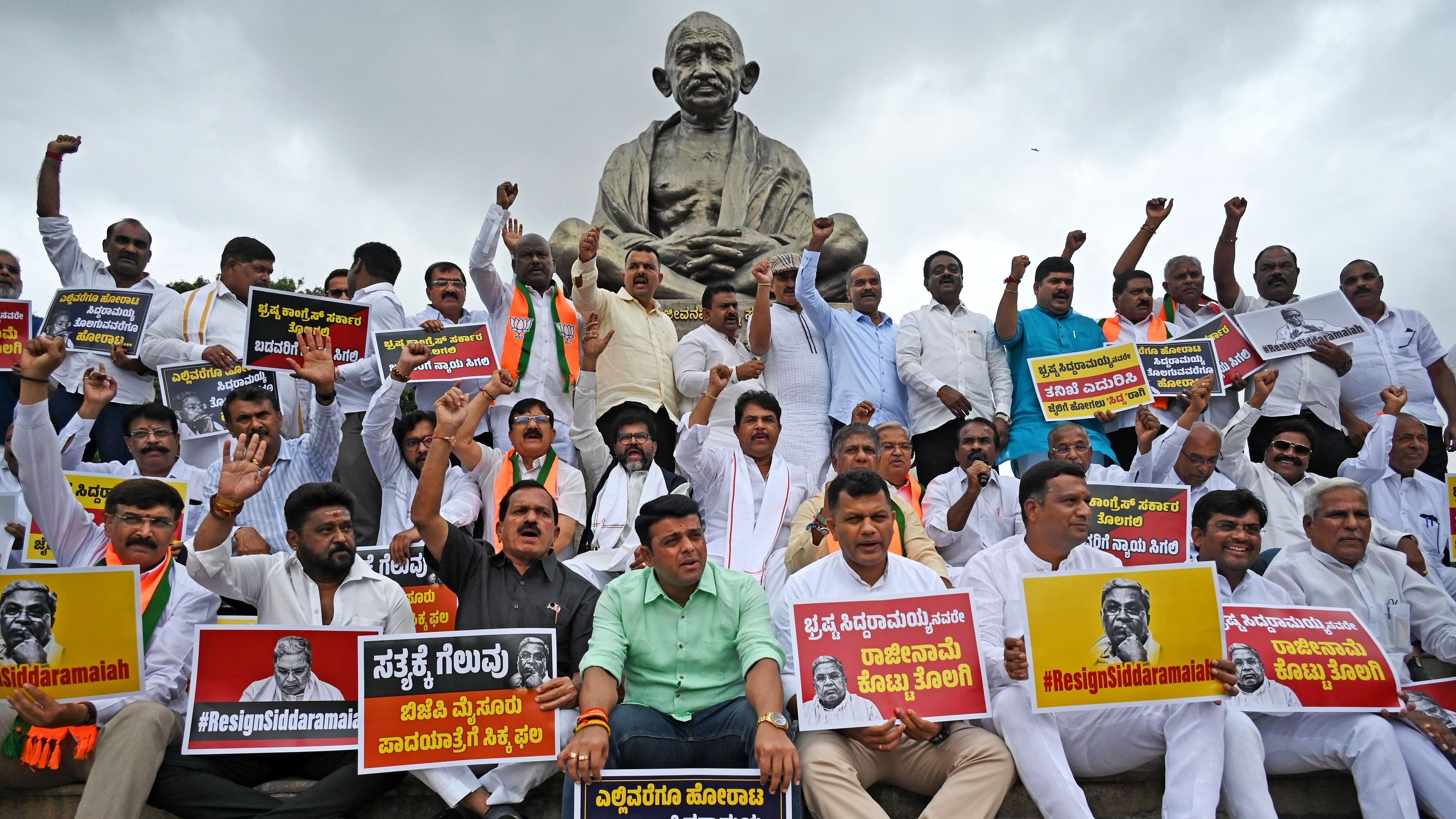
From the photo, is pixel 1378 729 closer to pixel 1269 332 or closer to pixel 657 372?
pixel 1269 332

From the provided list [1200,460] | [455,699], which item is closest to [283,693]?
[455,699]

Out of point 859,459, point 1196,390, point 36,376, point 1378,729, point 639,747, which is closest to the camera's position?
point 639,747

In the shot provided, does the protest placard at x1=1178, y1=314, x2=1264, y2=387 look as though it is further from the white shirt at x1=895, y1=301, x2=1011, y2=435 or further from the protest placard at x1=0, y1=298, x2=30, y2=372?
the protest placard at x1=0, y1=298, x2=30, y2=372

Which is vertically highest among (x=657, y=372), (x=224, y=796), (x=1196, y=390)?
(x=657, y=372)

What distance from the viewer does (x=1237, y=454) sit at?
8.69 m

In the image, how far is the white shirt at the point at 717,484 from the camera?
7926mm

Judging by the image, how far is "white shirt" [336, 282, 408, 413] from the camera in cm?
882

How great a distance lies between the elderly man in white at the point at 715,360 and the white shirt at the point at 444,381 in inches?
61.9

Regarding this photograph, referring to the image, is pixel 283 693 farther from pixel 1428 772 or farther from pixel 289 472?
pixel 1428 772

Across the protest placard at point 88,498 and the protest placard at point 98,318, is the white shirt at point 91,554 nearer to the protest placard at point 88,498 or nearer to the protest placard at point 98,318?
the protest placard at point 88,498

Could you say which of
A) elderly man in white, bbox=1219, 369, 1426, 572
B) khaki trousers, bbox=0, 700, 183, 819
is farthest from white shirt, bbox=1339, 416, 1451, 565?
khaki trousers, bbox=0, 700, 183, 819

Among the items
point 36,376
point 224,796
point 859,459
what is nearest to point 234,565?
point 224,796

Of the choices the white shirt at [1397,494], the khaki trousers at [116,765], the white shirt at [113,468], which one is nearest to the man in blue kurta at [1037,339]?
the white shirt at [1397,494]

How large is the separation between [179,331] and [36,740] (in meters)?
4.68
